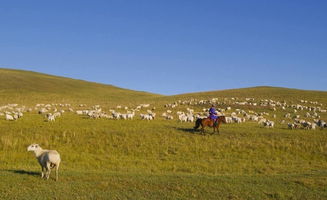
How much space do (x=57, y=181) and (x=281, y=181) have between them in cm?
909

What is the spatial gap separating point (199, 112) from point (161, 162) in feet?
96.1

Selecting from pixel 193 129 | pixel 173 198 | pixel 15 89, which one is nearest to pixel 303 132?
pixel 193 129

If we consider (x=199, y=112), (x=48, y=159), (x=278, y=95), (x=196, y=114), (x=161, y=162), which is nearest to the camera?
(x=48, y=159)

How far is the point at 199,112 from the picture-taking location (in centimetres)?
4878

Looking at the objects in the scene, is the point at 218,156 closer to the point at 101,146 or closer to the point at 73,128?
the point at 101,146

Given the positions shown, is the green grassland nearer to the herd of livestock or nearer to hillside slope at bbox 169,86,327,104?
the herd of livestock

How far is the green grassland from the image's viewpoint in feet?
41.2

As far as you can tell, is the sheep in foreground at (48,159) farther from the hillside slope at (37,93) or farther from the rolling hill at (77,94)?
the hillside slope at (37,93)

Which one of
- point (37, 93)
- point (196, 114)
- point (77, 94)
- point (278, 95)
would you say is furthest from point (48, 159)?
point (77, 94)

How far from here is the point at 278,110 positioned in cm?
5297

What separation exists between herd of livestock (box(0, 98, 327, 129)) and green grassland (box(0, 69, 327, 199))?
4.69 metres

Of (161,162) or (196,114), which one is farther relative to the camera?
(196,114)

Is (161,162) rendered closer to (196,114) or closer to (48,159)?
(48,159)

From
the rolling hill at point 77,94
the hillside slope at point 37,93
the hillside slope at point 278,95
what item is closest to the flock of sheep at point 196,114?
the hillside slope at point 278,95
